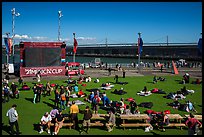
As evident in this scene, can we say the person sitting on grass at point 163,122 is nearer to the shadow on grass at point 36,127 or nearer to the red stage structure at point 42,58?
the shadow on grass at point 36,127

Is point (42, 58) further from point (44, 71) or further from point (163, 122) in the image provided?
point (163, 122)

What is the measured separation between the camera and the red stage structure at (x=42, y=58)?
1498 inches

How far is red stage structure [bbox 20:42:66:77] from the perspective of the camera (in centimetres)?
3806

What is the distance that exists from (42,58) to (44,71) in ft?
6.91

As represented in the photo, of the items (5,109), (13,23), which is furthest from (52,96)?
(13,23)

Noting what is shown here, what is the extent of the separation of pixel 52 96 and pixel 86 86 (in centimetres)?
643

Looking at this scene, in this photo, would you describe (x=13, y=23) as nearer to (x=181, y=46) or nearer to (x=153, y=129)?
(x=153, y=129)

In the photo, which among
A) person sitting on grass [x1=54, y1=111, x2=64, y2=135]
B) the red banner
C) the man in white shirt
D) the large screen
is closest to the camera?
person sitting on grass [x1=54, y1=111, x2=64, y2=135]

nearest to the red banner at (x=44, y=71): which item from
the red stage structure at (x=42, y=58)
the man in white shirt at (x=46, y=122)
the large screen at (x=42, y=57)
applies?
the red stage structure at (x=42, y=58)

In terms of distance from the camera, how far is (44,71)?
38.5m

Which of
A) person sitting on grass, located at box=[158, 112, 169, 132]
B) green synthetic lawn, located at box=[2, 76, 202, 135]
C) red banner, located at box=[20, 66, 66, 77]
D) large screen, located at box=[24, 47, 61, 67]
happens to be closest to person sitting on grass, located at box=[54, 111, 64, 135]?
green synthetic lawn, located at box=[2, 76, 202, 135]

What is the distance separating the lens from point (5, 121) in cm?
1630

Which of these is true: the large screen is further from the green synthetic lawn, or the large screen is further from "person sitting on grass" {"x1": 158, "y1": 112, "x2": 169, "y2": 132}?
"person sitting on grass" {"x1": 158, "y1": 112, "x2": 169, "y2": 132}

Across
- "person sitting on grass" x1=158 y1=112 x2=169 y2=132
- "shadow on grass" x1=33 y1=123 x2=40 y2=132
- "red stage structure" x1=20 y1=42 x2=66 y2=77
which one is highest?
"red stage structure" x1=20 y1=42 x2=66 y2=77
